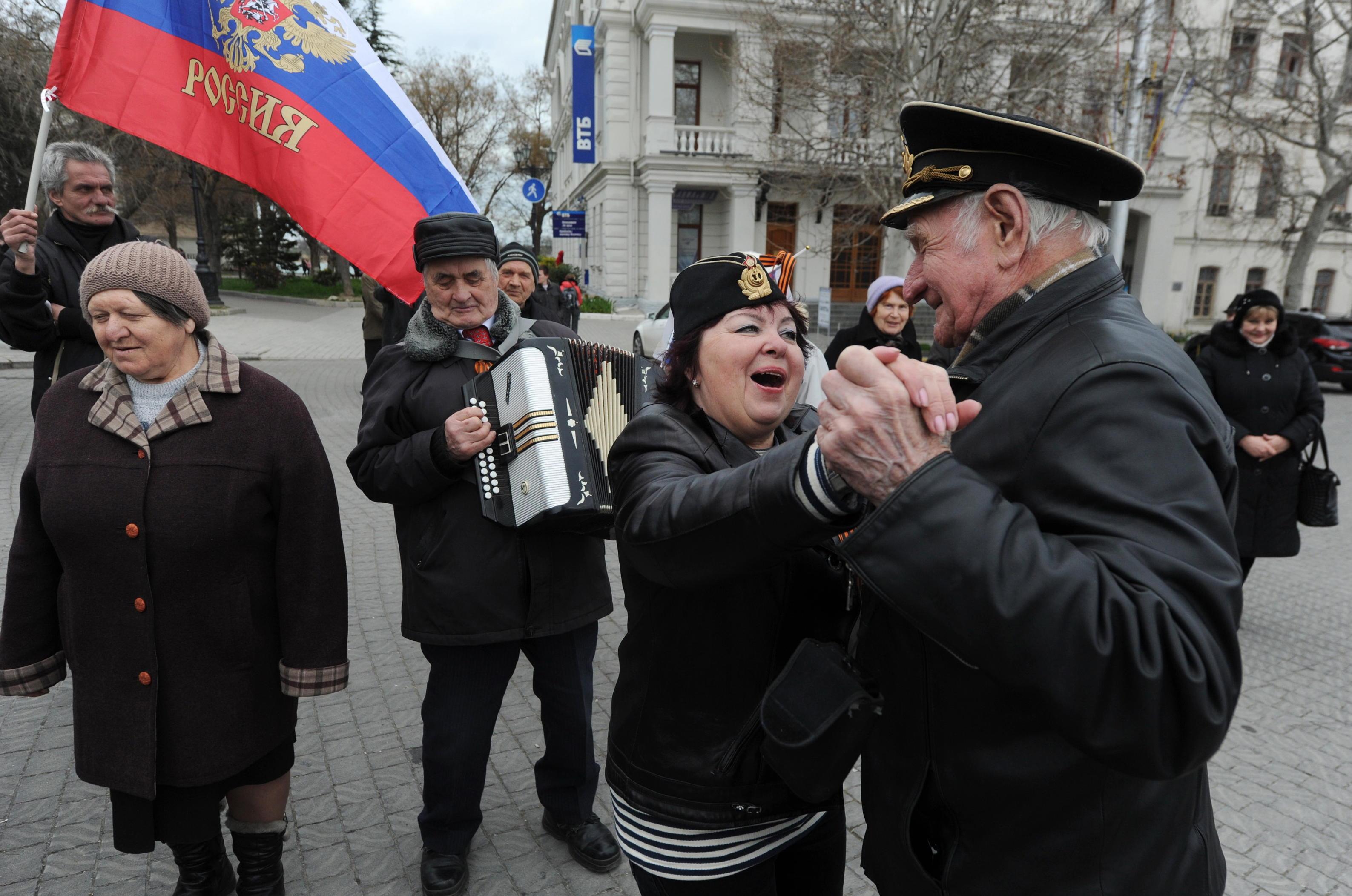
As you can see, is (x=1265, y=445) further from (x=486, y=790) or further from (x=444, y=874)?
(x=444, y=874)

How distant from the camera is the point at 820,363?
204 inches

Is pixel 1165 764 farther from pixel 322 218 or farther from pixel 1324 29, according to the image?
pixel 1324 29

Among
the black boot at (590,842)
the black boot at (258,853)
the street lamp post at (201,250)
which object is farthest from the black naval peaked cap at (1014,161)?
the street lamp post at (201,250)

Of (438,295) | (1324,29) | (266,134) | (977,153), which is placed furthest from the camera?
(1324,29)

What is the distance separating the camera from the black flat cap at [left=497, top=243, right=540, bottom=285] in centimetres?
580

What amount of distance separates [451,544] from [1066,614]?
2.18m

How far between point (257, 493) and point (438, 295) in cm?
91

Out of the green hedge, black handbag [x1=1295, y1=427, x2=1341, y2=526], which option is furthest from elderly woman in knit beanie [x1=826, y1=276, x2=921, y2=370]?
the green hedge

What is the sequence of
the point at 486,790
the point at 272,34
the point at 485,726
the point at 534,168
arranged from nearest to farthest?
the point at 485,726, the point at 272,34, the point at 486,790, the point at 534,168

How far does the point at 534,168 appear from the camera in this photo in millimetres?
37594

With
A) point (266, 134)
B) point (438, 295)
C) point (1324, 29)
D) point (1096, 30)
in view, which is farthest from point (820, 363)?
point (1324, 29)

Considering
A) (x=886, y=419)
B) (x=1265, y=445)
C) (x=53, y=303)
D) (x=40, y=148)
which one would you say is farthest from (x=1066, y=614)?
(x=1265, y=445)

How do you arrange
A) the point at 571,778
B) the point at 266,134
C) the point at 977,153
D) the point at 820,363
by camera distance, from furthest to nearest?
the point at 820,363, the point at 266,134, the point at 571,778, the point at 977,153

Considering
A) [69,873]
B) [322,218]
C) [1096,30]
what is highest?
[1096,30]
